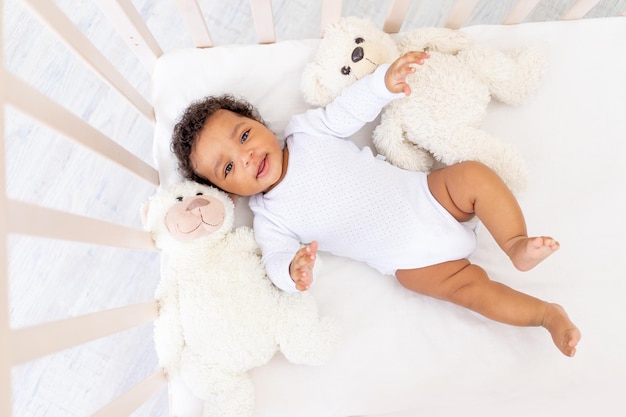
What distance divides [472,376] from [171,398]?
1.73 ft

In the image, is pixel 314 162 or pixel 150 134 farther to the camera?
pixel 150 134

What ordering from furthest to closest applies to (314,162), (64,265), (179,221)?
(64,265)
(314,162)
(179,221)

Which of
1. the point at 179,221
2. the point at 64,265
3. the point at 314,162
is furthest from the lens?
the point at 64,265

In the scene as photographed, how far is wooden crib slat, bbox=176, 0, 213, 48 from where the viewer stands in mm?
954

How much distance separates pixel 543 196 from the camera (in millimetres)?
1035

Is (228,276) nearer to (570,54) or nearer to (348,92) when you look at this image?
Result: (348,92)

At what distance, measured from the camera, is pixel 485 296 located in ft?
3.07

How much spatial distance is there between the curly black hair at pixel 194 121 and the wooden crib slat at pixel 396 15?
0.31 metres

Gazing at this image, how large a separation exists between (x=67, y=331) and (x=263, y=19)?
634 millimetres

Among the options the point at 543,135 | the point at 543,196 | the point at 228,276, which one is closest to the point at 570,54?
the point at 543,135

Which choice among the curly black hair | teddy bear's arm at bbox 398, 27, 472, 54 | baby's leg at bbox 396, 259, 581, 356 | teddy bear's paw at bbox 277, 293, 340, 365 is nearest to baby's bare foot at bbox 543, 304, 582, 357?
baby's leg at bbox 396, 259, 581, 356

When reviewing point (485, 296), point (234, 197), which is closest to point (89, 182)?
point (234, 197)

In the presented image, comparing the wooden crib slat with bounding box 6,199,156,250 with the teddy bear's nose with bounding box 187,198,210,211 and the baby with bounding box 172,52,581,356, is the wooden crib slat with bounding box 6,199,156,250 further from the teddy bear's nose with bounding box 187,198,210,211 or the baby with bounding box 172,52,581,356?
the baby with bounding box 172,52,581,356

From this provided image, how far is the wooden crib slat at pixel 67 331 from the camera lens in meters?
0.56
